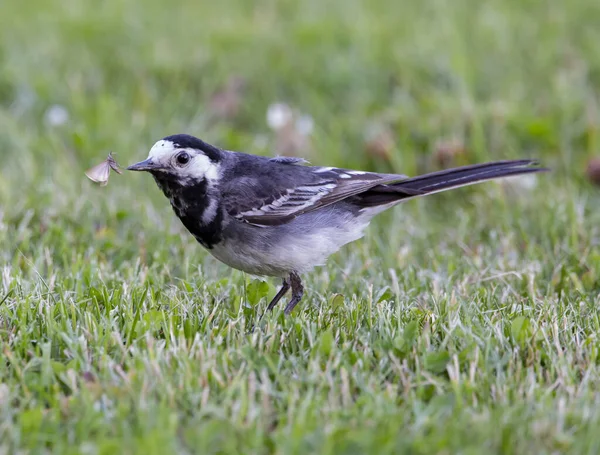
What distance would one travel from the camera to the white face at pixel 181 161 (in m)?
4.64

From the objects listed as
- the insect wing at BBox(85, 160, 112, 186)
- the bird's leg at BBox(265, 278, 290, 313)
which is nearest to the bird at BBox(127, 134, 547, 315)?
the bird's leg at BBox(265, 278, 290, 313)

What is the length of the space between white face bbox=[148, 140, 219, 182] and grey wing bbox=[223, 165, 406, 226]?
173mm

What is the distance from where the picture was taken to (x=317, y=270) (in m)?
5.57

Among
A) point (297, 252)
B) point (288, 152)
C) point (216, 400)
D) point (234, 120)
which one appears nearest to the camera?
point (216, 400)

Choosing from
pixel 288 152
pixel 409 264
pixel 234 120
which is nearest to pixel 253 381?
pixel 409 264

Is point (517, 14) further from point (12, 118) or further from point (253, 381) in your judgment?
point (253, 381)

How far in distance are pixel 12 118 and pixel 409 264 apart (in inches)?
159

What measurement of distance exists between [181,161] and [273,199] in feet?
1.80

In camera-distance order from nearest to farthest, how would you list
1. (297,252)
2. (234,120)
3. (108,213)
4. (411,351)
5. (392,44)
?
(411,351) < (297,252) < (108,213) < (234,120) < (392,44)

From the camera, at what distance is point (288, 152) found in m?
7.36

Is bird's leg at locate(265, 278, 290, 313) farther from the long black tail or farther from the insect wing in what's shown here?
the insect wing

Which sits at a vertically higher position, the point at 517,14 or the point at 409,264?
the point at 517,14

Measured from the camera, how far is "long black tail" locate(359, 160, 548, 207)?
16.6ft

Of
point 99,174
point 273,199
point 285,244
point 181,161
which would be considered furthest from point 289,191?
point 99,174
